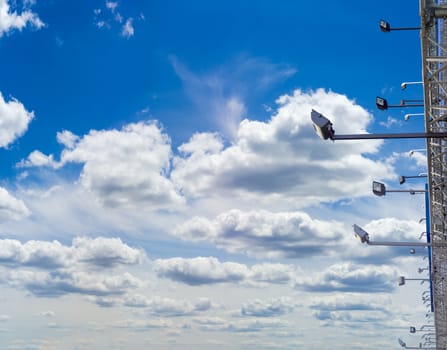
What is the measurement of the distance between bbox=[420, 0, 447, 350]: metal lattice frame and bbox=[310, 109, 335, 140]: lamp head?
12.0m

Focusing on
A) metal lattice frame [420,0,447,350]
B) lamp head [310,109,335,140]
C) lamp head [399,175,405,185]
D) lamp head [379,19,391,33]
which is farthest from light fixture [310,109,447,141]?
lamp head [399,175,405,185]

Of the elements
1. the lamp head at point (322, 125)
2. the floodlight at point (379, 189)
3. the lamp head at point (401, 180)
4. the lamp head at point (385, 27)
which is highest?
the lamp head at point (385, 27)

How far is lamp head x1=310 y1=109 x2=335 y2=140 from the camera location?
2072 cm

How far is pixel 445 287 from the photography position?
4875 cm

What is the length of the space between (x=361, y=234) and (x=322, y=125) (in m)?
17.6

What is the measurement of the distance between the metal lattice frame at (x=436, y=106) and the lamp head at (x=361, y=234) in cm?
489

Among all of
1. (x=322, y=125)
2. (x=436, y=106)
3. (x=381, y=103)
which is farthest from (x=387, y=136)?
(x=381, y=103)

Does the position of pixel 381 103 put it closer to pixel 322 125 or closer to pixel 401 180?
pixel 401 180

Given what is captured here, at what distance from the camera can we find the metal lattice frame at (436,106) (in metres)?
30.7

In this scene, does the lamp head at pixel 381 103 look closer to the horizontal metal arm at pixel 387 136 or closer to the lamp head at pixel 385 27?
the lamp head at pixel 385 27

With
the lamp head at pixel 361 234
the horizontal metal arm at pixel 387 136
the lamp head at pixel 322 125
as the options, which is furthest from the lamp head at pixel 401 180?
the lamp head at pixel 322 125

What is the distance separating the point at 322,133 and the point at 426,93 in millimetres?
16026

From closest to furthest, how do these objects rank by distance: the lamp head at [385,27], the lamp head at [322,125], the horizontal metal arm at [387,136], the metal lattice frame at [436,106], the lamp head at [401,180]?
the lamp head at [322,125] < the horizontal metal arm at [387,136] < the metal lattice frame at [436,106] < the lamp head at [385,27] < the lamp head at [401,180]

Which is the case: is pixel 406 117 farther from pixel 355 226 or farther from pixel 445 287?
pixel 445 287
